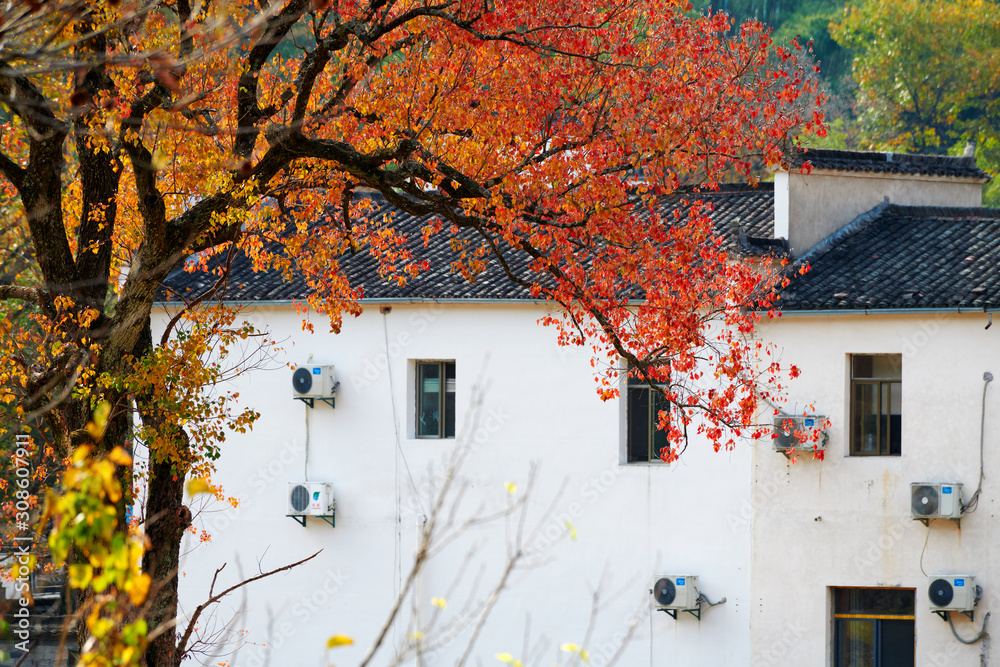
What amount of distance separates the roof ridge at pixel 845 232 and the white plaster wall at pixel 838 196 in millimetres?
137

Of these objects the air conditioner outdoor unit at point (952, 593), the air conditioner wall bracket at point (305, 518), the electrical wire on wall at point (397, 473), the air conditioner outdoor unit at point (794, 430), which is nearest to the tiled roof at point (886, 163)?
the air conditioner outdoor unit at point (794, 430)

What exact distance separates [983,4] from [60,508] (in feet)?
109

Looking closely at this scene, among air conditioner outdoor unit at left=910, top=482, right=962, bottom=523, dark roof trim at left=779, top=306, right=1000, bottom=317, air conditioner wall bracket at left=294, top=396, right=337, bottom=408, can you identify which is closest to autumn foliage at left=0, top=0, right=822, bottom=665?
dark roof trim at left=779, top=306, right=1000, bottom=317

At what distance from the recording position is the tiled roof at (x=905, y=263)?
1283cm

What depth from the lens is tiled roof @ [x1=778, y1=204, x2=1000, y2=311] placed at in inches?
505

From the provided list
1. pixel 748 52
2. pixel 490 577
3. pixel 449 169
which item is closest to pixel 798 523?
pixel 490 577

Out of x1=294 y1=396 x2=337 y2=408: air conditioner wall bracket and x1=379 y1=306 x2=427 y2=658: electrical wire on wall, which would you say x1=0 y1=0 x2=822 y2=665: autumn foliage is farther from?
x1=294 y1=396 x2=337 y2=408: air conditioner wall bracket

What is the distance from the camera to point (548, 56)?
30.4 feet

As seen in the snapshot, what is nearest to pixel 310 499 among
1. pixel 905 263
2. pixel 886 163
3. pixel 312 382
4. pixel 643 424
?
pixel 312 382

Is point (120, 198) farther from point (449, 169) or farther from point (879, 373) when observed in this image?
point (879, 373)

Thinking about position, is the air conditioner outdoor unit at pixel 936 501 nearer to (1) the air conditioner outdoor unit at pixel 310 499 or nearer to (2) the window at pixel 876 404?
(2) the window at pixel 876 404

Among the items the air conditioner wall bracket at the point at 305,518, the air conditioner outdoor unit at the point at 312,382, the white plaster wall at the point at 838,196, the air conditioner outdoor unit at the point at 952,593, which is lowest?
the air conditioner outdoor unit at the point at 952,593

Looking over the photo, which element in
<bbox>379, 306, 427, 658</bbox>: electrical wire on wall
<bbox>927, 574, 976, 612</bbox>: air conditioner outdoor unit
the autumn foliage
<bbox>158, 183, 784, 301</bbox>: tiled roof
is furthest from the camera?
<bbox>379, 306, 427, 658</bbox>: electrical wire on wall

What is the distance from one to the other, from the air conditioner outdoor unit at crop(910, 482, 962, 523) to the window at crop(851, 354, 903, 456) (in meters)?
0.68
